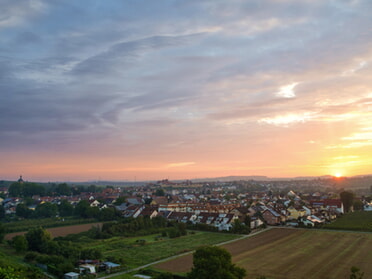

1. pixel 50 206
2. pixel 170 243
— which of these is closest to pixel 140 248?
pixel 170 243

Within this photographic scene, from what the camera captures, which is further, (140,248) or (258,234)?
(258,234)

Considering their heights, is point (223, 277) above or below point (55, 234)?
above

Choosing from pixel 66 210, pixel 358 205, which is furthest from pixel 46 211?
pixel 358 205

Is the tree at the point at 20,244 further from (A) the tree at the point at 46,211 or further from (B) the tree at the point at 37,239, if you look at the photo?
(A) the tree at the point at 46,211

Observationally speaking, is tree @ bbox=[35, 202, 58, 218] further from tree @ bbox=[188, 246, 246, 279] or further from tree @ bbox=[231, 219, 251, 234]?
tree @ bbox=[188, 246, 246, 279]

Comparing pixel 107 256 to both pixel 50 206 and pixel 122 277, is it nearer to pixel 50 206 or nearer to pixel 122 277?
pixel 122 277

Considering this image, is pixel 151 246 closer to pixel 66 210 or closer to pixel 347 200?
pixel 66 210
